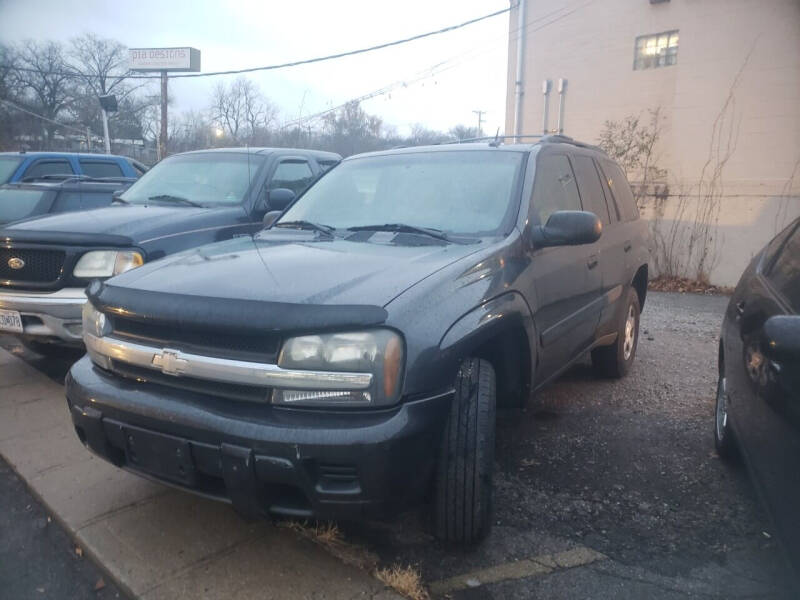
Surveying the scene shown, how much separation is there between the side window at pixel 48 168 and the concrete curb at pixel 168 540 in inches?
246

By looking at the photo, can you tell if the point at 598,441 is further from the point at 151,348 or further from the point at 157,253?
the point at 157,253

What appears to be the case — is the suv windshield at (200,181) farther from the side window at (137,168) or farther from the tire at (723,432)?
the side window at (137,168)

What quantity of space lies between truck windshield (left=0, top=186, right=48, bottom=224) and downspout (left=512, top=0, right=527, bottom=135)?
8671 millimetres

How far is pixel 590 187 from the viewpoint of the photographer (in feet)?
14.5

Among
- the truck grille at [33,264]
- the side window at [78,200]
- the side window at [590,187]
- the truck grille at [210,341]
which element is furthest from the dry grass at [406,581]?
the side window at [78,200]

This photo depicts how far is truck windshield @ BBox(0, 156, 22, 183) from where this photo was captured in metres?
8.49

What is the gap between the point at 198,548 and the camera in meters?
2.69

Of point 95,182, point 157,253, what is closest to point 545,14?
point 95,182

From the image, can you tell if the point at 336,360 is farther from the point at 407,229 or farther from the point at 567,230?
the point at 567,230

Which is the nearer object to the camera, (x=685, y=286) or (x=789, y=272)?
(x=789, y=272)

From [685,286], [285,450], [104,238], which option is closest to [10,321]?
[104,238]

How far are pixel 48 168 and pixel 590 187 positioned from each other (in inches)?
308

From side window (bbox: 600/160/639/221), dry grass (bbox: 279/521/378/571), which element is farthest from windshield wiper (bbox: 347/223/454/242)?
side window (bbox: 600/160/639/221)

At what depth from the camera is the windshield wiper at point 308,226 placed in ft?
11.5
